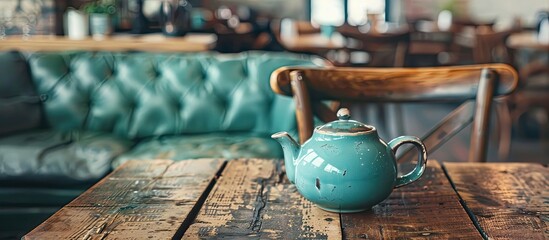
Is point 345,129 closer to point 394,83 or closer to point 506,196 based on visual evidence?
point 506,196

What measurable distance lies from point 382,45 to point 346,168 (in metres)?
3.41

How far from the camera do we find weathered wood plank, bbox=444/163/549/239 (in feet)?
3.33

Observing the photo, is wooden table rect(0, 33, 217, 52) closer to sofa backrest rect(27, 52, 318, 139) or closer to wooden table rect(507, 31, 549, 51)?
sofa backrest rect(27, 52, 318, 139)

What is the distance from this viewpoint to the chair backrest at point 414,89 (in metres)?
1.61

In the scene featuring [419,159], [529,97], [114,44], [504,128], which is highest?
[114,44]

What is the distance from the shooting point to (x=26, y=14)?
389 cm

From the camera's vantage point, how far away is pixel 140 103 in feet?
9.48

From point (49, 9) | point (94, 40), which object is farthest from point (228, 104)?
point (49, 9)

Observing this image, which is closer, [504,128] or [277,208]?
[277,208]

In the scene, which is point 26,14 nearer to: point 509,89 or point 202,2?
point 509,89

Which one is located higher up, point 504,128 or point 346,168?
point 346,168

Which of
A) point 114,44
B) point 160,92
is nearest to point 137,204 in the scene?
point 160,92

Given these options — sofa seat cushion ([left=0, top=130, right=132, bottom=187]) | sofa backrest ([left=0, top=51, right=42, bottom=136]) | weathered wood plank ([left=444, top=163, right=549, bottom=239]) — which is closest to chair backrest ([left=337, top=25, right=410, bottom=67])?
sofa backrest ([left=0, top=51, right=42, bottom=136])

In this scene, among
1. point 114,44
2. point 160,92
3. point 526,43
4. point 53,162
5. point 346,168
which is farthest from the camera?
point 526,43
